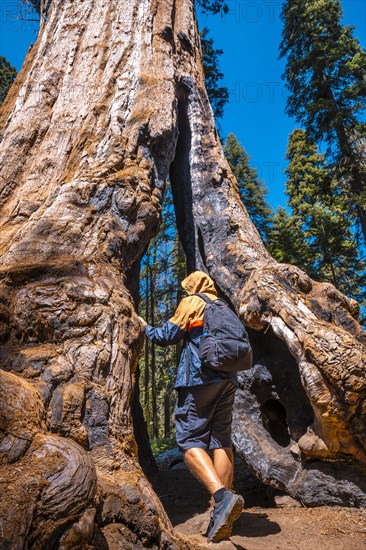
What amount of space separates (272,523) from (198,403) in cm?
152

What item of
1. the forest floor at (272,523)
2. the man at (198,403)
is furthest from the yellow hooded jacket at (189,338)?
the forest floor at (272,523)

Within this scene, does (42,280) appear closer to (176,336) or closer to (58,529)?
(176,336)

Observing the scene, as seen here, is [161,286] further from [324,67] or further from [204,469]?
[204,469]

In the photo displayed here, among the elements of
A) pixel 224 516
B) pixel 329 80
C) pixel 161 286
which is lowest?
pixel 224 516

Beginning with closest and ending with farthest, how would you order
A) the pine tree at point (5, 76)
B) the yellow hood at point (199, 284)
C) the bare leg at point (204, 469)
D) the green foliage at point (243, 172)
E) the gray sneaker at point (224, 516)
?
the gray sneaker at point (224, 516) → the bare leg at point (204, 469) → the yellow hood at point (199, 284) → the pine tree at point (5, 76) → the green foliage at point (243, 172)

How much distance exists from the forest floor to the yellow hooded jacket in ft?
3.62

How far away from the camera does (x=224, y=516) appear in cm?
290

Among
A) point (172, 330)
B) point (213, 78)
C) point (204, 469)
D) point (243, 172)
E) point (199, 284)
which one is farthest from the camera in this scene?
point (243, 172)

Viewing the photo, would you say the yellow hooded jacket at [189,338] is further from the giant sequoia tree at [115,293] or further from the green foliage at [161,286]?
the green foliage at [161,286]

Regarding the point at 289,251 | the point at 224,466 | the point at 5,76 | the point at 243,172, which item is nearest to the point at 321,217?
the point at 289,251

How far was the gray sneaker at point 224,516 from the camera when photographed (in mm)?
2895

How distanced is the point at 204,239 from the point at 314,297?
1872mm

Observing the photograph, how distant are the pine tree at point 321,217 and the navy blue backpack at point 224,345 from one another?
10.9 metres

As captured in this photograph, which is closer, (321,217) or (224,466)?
(224,466)
